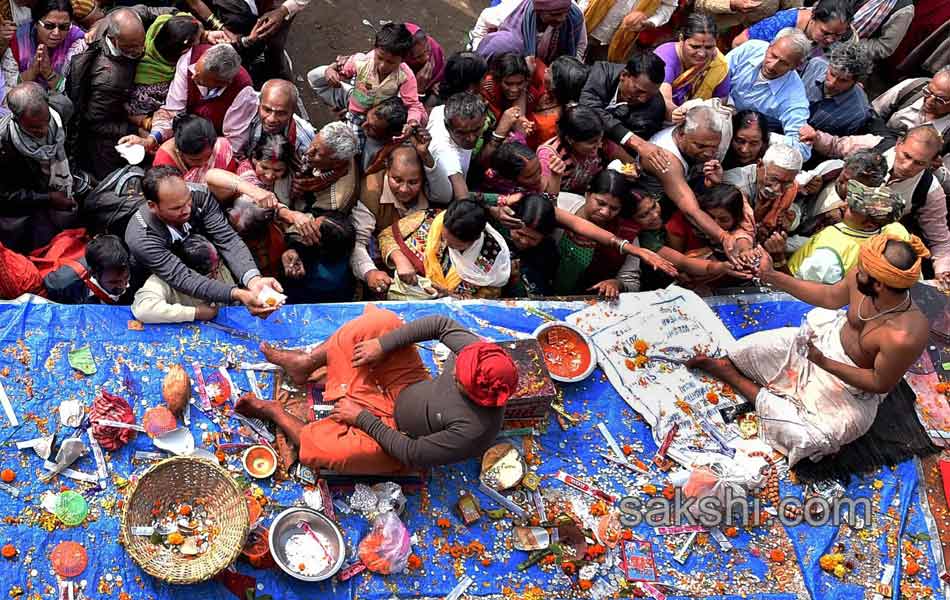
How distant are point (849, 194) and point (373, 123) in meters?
3.10

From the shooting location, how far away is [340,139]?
5152 mm

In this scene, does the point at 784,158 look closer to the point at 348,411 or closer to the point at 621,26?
the point at 621,26

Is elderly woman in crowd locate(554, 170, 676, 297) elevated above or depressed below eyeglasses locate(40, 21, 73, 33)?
below

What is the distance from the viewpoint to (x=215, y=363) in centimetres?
485

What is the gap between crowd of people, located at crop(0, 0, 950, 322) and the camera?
5062 mm

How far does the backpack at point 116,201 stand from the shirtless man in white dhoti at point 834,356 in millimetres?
3485

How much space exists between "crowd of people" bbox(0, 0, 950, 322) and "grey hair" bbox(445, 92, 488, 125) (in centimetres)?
Answer: 3

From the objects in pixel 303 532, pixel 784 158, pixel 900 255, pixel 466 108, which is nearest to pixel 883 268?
pixel 900 255

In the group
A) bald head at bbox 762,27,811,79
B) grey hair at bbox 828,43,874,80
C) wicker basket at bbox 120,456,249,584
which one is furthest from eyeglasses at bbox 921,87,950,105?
wicker basket at bbox 120,456,249,584

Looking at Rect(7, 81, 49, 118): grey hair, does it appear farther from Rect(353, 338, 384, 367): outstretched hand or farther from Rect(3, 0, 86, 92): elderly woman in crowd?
Rect(353, 338, 384, 367): outstretched hand

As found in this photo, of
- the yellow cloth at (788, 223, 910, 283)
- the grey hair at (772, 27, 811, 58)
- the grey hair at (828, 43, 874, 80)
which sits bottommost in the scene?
the yellow cloth at (788, 223, 910, 283)

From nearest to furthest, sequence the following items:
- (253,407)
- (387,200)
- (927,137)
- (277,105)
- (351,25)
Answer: (253,407) → (277,105) → (387,200) → (927,137) → (351,25)

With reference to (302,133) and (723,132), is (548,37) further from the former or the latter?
(302,133)

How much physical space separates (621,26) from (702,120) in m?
1.86
